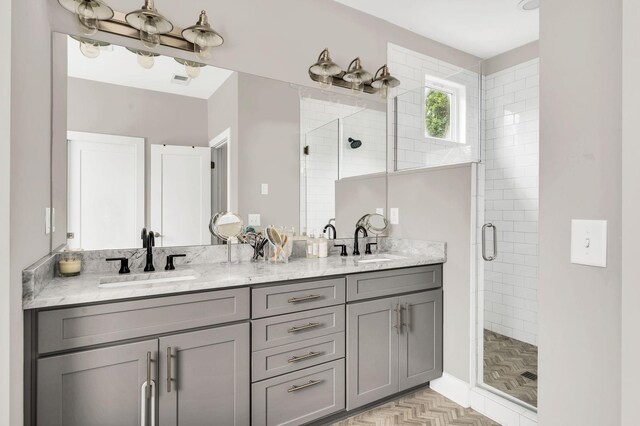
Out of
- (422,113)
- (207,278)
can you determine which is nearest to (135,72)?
(207,278)

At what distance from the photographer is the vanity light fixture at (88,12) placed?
5.95 ft

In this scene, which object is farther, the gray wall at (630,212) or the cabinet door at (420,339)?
the cabinet door at (420,339)

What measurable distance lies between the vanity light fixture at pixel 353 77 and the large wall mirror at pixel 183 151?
103mm

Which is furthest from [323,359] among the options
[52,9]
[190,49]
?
[52,9]

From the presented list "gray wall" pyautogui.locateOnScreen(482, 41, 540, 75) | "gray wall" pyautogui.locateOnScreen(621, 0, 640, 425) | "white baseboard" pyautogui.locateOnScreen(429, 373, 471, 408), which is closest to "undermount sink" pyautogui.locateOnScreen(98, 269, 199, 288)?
"gray wall" pyautogui.locateOnScreen(621, 0, 640, 425)

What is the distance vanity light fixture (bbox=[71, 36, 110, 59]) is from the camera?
1873mm

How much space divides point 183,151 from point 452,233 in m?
1.87

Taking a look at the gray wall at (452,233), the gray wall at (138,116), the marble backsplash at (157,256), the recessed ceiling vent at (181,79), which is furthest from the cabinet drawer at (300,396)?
the recessed ceiling vent at (181,79)

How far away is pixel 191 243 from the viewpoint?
2152 mm

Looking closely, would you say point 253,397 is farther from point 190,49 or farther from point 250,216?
point 190,49

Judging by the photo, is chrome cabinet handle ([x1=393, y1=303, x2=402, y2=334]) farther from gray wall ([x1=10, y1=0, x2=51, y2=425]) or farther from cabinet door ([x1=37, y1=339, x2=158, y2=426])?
gray wall ([x1=10, y1=0, x2=51, y2=425])

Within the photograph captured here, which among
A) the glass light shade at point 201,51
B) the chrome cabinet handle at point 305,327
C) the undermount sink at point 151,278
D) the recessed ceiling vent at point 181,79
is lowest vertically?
the chrome cabinet handle at point 305,327

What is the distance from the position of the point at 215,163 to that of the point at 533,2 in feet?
9.15

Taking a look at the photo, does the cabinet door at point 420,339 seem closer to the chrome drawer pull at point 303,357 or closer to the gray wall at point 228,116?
the chrome drawer pull at point 303,357
